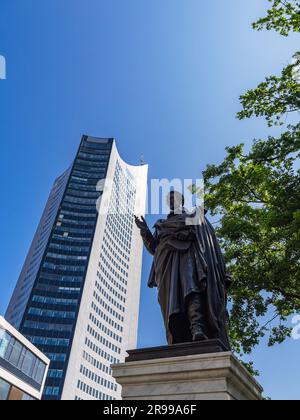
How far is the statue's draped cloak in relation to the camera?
389cm

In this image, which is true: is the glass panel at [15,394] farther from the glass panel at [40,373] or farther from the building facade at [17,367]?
the glass panel at [40,373]

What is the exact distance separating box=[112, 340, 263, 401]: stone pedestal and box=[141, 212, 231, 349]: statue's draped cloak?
513 mm

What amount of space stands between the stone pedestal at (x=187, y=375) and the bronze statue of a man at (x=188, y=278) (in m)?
0.37

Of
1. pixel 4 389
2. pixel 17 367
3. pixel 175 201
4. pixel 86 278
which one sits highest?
pixel 86 278

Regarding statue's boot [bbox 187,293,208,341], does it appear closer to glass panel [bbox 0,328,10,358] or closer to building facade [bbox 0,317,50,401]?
building facade [bbox 0,317,50,401]

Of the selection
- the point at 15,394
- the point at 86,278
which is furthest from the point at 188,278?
the point at 86,278

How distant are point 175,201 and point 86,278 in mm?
101512

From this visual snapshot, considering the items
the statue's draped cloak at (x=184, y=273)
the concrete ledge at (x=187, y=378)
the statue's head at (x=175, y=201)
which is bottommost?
the concrete ledge at (x=187, y=378)

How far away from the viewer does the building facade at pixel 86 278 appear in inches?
3536

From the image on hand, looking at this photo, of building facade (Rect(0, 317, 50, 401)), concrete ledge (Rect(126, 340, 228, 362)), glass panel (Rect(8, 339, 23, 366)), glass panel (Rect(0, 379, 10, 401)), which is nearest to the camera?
concrete ledge (Rect(126, 340, 228, 362))

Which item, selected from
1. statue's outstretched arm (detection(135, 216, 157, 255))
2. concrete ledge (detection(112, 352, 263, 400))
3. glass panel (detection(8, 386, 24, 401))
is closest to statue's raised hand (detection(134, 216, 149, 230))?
statue's outstretched arm (detection(135, 216, 157, 255))

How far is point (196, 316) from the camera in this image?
3744 mm

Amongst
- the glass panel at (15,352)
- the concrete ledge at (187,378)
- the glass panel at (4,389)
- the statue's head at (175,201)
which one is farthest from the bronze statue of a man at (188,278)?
the glass panel at (15,352)

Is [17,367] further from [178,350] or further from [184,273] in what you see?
[178,350]
